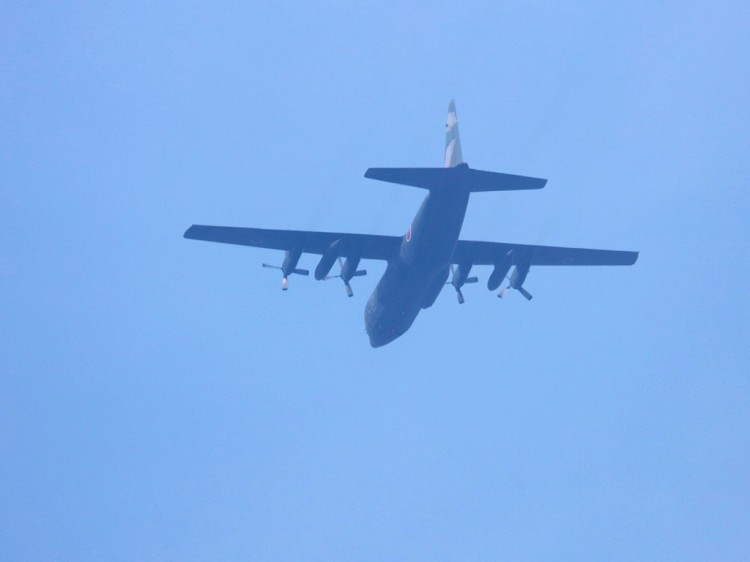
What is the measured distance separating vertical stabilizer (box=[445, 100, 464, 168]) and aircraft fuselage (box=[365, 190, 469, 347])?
12.5 feet

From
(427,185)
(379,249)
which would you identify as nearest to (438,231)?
(427,185)

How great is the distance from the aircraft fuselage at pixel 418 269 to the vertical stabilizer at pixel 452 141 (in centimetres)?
381

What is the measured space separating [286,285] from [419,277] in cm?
534

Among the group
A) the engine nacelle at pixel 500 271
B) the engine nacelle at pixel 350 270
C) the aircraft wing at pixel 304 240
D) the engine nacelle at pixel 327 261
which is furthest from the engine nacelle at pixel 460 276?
the engine nacelle at pixel 327 261

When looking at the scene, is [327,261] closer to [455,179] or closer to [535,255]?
[455,179]

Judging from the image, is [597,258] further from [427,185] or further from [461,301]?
[427,185]

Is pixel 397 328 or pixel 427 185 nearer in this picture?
pixel 427 185

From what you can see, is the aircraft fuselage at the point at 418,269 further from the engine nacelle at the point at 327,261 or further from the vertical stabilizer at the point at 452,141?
the vertical stabilizer at the point at 452,141

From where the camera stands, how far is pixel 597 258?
41.9 meters

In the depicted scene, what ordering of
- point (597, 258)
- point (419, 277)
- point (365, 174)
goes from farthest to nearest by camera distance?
point (597, 258), point (419, 277), point (365, 174)

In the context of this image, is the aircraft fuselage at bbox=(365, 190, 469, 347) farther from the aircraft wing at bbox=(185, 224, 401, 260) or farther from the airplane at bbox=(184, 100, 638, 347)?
the aircraft wing at bbox=(185, 224, 401, 260)

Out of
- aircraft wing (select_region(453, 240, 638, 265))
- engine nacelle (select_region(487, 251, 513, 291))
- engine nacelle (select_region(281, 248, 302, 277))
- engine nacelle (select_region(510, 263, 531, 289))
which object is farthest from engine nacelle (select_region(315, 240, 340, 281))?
engine nacelle (select_region(510, 263, 531, 289))

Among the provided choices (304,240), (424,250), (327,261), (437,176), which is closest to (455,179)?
(437,176)

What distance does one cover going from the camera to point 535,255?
41.8m
